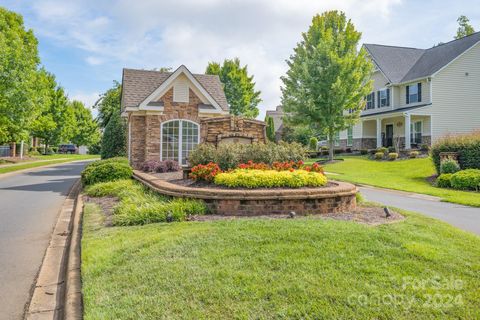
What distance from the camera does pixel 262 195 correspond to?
7574mm

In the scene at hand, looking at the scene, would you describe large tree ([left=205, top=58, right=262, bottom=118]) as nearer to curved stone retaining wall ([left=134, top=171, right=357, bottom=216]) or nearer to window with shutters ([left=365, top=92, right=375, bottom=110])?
window with shutters ([left=365, top=92, right=375, bottom=110])

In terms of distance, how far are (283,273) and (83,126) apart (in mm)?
68027

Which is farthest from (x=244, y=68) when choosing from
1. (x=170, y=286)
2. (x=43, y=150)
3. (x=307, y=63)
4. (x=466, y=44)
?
(x=170, y=286)

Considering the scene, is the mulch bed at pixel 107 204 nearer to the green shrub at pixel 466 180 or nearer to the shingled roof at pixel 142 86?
the shingled roof at pixel 142 86

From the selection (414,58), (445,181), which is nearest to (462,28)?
(414,58)

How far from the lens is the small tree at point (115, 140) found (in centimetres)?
2258

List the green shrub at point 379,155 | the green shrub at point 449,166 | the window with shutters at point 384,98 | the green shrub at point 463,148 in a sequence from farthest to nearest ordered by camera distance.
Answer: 1. the window with shutters at point 384,98
2. the green shrub at point 379,155
3. the green shrub at point 463,148
4. the green shrub at point 449,166

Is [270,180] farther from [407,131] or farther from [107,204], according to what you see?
[407,131]

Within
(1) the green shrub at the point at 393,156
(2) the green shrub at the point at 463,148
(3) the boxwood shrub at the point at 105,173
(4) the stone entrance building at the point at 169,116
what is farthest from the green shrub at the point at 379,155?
(3) the boxwood shrub at the point at 105,173

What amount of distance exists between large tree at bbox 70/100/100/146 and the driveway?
60.5 meters

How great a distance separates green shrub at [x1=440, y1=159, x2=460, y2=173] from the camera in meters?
17.8

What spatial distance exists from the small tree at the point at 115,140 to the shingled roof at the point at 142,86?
7.45ft

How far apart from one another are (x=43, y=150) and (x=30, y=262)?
5479 cm

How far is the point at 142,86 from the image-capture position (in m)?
20.9
